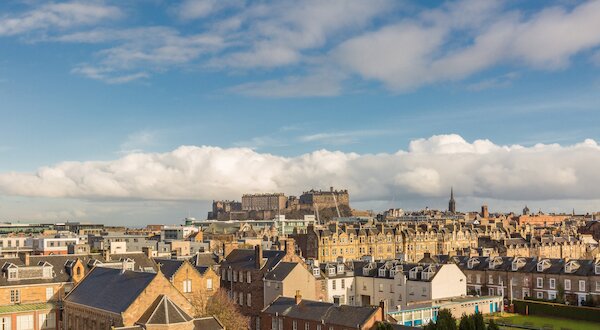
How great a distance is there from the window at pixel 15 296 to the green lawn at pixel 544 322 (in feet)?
188

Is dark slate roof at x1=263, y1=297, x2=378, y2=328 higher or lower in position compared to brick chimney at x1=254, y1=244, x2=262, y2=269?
lower

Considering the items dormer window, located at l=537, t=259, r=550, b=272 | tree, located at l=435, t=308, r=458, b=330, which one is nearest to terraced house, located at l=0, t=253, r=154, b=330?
tree, located at l=435, t=308, r=458, b=330

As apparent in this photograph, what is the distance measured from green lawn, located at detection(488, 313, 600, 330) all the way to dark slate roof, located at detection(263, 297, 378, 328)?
28.1 meters

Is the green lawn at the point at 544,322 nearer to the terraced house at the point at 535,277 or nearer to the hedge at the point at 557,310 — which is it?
the hedge at the point at 557,310

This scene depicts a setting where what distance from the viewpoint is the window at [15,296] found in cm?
6938

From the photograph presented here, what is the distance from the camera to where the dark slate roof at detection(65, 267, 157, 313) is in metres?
58.8

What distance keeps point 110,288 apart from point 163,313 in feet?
30.7

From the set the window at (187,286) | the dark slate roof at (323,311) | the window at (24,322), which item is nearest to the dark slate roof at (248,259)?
the dark slate roof at (323,311)

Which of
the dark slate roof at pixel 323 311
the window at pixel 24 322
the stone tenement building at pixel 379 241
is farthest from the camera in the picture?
the stone tenement building at pixel 379 241

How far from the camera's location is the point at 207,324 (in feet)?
195

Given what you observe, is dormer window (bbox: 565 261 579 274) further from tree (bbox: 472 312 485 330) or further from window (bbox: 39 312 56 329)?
window (bbox: 39 312 56 329)

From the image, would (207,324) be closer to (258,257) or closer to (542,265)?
(258,257)

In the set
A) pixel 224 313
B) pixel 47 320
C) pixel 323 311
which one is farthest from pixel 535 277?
pixel 47 320

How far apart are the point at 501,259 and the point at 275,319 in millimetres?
50450
